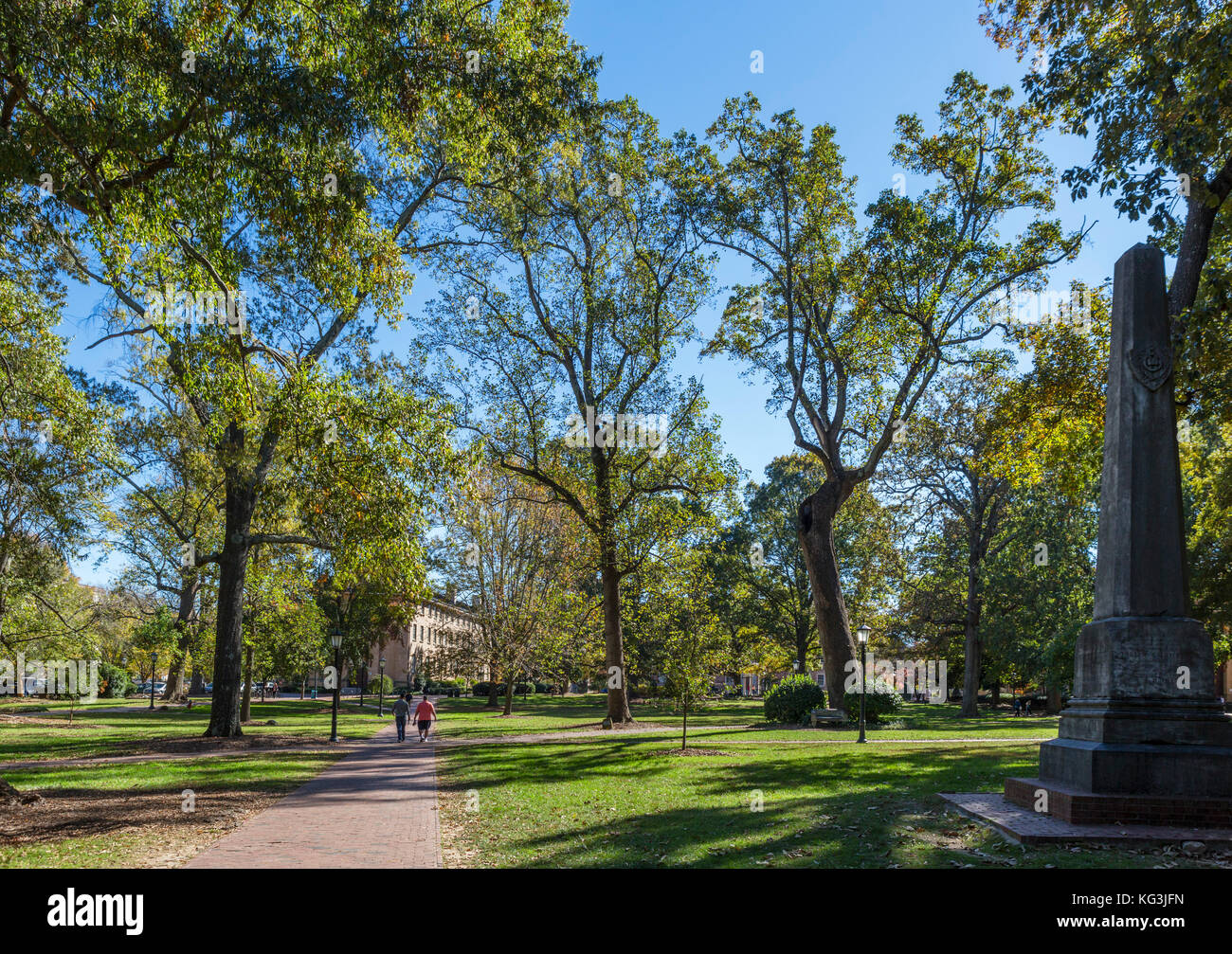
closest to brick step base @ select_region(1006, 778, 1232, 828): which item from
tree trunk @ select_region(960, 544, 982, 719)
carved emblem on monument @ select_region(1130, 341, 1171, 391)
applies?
carved emblem on monument @ select_region(1130, 341, 1171, 391)

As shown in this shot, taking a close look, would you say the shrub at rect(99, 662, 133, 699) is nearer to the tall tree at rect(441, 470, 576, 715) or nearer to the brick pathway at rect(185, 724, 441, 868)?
the tall tree at rect(441, 470, 576, 715)

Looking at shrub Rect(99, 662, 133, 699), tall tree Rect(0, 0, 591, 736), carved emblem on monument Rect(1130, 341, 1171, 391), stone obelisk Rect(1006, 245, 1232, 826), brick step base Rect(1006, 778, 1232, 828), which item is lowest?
shrub Rect(99, 662, 133, 699)

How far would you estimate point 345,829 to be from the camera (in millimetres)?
9406

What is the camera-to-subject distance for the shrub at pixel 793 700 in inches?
1074

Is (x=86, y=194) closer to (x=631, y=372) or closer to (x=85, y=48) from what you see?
(x=85, y=48)

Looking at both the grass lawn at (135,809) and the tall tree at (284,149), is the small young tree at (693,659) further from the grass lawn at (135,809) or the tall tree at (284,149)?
the tall tree at (284,149)

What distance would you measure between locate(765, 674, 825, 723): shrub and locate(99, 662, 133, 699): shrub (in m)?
41.8

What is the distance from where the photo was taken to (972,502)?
38.5 metres

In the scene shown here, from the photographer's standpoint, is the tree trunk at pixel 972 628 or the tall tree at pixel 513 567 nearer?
the tall tree at pixel 513 567

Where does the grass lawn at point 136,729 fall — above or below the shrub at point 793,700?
below

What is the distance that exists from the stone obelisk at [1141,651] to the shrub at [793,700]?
708 inches

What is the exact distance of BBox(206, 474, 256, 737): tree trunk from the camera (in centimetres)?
2186

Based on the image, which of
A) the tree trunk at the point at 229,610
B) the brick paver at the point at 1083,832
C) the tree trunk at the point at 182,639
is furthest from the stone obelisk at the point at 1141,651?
the tree trunk at the point at 182,639

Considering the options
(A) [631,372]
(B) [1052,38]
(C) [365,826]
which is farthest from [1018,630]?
(C) [365,826]
